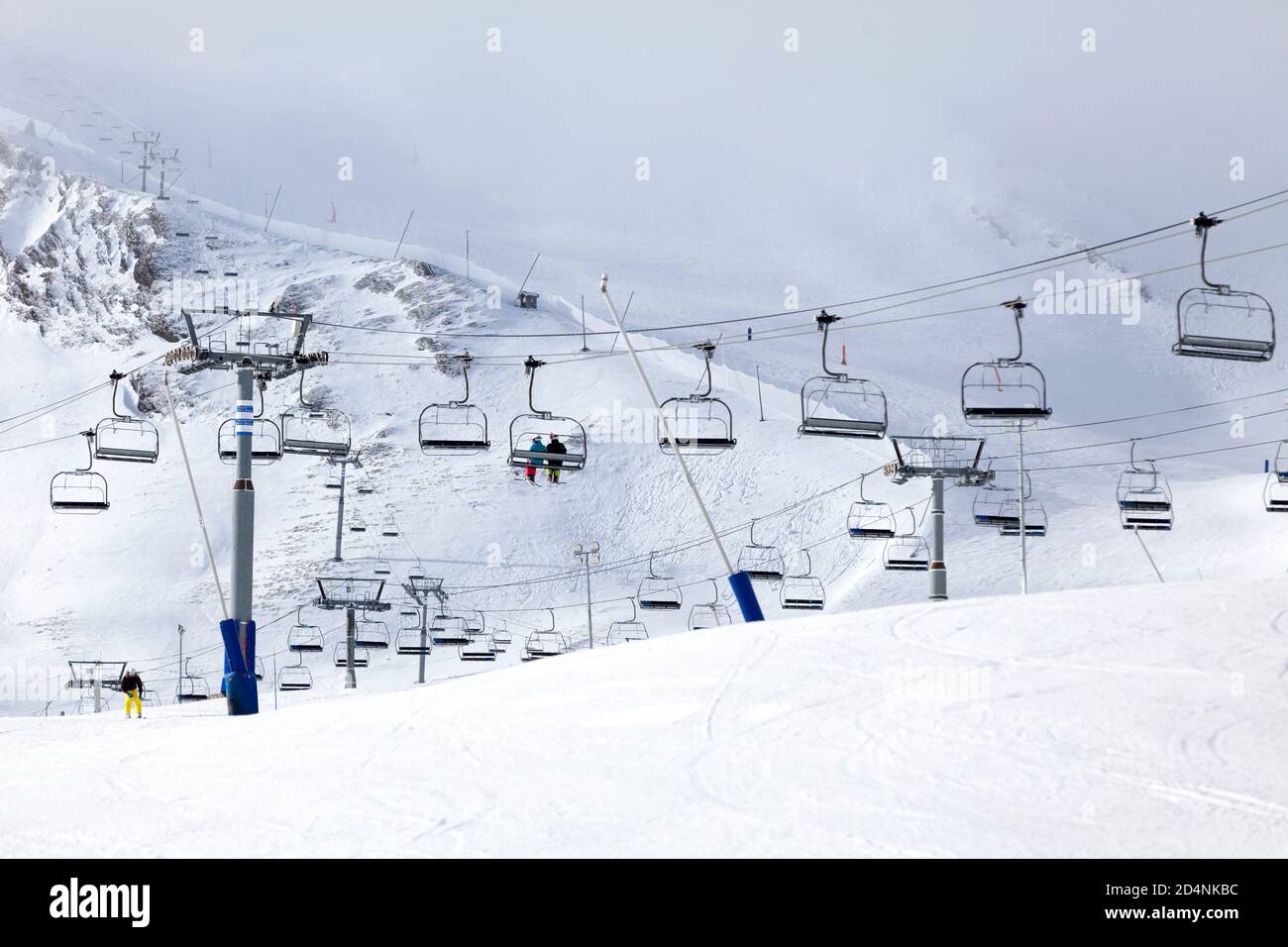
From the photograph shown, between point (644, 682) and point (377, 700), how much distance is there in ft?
9.94

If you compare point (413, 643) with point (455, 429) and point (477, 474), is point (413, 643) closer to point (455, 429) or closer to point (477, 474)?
point (477, 474)

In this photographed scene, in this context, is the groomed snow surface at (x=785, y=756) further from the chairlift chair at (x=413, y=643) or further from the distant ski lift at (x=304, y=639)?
the chairlift chair at (x=413, y=643)

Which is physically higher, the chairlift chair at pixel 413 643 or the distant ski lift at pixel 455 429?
the distant ski lift at pixel 455 429

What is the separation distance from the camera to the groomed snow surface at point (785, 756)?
24.3ft

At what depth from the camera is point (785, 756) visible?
884cm

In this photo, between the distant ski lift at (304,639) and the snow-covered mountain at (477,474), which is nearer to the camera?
the distant ski lift at (304,639)

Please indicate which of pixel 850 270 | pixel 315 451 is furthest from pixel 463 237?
pixel 315 451

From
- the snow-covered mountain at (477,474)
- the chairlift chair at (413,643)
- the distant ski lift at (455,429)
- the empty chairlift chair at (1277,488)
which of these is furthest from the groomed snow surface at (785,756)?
the snow-covered mountain at (477,474)

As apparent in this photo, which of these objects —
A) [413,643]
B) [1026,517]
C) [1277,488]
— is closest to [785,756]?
[1026,517]

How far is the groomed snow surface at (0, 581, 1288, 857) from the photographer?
291 inches

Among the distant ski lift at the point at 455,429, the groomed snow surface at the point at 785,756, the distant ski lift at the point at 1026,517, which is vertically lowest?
the groomed snow surface at the point at 785,756

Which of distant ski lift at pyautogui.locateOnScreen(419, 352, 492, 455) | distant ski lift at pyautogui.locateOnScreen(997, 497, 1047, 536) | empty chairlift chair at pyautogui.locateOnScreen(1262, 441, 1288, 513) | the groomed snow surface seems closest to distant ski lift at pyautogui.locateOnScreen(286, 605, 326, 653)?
distant ski lift at pyautogui.locateOnScreen(419, 352, 492, 455)
